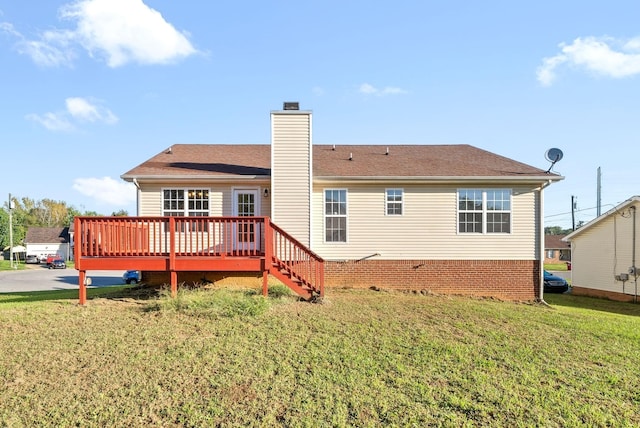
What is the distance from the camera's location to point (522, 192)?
1132cm

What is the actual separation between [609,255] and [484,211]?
38.0 feet

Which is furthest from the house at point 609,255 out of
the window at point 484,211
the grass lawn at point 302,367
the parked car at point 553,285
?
the grass lawn at point 302,367

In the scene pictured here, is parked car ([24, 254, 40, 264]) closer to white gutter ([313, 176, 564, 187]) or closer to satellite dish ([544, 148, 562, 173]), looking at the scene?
white gutter ([313, 176, 564, 187])

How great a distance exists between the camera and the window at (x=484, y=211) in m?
11.4

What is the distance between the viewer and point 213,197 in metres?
11.0

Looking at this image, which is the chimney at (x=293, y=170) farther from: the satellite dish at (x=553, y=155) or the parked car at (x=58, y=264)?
the parked car at (x=58, y=264)

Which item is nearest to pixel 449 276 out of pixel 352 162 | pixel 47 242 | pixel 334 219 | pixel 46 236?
pixel 334 219

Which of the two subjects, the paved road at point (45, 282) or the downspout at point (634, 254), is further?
the paved road at point (45, 282)

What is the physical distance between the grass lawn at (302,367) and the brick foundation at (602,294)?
476 inches

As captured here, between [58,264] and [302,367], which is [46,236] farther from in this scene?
[302,367]

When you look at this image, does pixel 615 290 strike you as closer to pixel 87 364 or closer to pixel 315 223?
pixel 315 223

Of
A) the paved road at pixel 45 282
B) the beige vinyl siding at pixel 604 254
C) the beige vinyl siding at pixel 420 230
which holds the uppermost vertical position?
the beige vinyl siding at pixel 420 230

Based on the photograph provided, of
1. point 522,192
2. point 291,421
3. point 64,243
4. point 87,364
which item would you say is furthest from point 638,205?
point 64,243

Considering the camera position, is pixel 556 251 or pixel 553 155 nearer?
pixel 553 155
